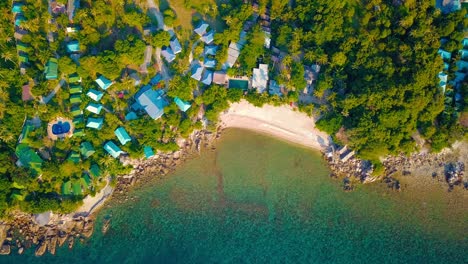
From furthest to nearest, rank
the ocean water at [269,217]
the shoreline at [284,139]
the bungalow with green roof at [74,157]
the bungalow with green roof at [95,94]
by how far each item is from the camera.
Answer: the shoreline at [284,139]
the ocean water at [269,217]
the bungalow with green roof at [95,94]
the bungalow with green roof at [74,157]

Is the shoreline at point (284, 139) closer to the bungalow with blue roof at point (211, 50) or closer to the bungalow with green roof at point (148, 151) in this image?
the bungalow with green roof at point (148, 151)

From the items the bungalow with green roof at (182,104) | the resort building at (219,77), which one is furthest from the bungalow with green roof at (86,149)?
the resort building at (219,77)

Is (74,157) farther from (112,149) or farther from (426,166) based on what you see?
(426,166)

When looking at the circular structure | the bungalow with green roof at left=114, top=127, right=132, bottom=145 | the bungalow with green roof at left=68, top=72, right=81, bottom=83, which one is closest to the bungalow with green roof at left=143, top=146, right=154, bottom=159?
the bungalow with green roof at left=114, top=127, right=132, bottom=145

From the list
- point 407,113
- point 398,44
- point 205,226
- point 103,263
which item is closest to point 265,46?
point 398,44

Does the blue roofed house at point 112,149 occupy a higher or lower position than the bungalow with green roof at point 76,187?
higher

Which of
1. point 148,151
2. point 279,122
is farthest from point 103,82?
point 279,122

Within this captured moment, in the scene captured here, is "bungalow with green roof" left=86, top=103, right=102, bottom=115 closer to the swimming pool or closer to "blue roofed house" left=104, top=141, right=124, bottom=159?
the swimming pool
